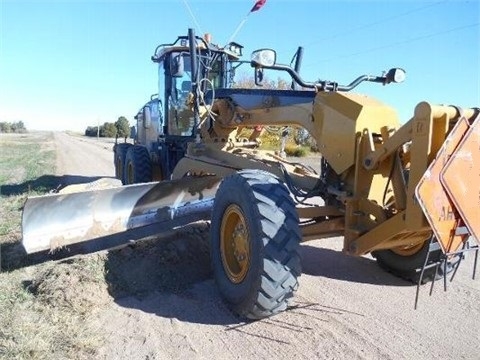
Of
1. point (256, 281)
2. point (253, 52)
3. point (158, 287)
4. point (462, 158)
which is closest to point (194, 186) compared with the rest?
point (158, 287)

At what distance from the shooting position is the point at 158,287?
4324 mm

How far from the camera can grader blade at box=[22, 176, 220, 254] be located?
450 centimetres

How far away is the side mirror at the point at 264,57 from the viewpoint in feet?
13.6

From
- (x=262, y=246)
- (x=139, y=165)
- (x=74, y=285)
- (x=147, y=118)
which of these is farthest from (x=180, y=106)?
(x=262, y=246)

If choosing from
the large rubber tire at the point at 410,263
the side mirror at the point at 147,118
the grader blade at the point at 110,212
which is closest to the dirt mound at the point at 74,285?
the grader blade at the point at 110,212

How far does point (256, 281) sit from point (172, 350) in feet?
2.62

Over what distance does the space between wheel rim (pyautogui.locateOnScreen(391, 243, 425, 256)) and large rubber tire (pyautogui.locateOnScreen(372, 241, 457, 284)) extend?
1 cm

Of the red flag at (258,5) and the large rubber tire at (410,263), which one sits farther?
the red flag at (258,5)

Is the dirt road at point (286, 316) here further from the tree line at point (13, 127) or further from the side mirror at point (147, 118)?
the tree line at point (13, 127)

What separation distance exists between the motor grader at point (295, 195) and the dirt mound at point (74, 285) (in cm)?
46

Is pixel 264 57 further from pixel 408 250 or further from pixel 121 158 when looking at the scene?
pixel 121 158

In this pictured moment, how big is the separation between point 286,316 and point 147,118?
655 cm

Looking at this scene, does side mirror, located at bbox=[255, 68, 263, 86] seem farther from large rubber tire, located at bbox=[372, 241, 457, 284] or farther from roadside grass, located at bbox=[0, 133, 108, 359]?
roadside grass, located at bbox=[0, 133, 108, 359]

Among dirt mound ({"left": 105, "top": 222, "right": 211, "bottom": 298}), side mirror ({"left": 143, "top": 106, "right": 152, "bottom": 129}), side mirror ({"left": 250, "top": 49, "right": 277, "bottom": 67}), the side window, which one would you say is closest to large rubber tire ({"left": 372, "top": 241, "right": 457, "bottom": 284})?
dirt mound ({"left": 105, "top": 222, "right": 211, "bottom": 298})
